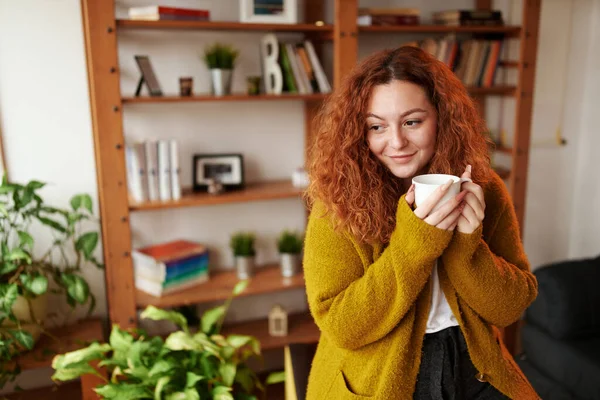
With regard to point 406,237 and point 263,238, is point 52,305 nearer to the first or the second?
point 263,238

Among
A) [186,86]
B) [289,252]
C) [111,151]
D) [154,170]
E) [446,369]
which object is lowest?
[289,252]

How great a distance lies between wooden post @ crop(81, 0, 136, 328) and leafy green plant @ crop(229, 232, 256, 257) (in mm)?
521

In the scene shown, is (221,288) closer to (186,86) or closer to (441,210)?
(186,86)

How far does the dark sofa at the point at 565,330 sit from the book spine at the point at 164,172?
1.63 m

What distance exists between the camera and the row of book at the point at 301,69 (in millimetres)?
2441

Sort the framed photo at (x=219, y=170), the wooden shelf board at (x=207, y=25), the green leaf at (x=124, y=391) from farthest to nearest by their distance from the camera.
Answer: the framed photo at (x=219, y=170)
the wooden shelf board at (x=207, y=25)
the green leaf at (x=124, y=391)

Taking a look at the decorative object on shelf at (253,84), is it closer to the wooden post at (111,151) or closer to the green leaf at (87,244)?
the wooden post at (111,151)

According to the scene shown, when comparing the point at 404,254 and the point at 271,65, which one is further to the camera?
the point at 271,65

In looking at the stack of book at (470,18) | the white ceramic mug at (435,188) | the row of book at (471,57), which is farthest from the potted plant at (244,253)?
the white ceramic mug at (435,188)

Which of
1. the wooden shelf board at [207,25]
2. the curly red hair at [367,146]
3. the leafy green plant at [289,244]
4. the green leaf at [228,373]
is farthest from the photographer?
the leafy green plant at [289,244]

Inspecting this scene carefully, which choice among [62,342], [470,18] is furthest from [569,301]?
[62,342]

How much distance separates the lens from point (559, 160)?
10.3ft

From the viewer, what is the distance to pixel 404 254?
1026 mm

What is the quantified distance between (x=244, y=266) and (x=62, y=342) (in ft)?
2.77
